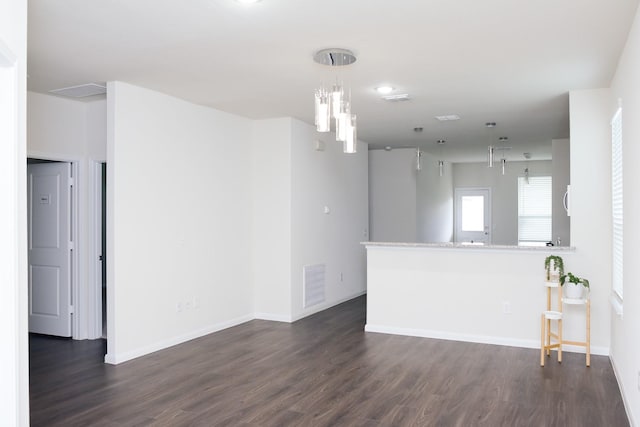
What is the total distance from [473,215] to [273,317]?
7029 millimetres

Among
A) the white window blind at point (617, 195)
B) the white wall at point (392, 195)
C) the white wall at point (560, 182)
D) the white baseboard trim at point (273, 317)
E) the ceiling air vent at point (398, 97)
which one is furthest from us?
the white wall at point (392, 195)

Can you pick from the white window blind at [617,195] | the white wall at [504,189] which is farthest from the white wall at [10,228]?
the white wall at [504,189]

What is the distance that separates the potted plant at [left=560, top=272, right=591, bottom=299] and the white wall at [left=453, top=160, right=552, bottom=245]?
7.04 metres

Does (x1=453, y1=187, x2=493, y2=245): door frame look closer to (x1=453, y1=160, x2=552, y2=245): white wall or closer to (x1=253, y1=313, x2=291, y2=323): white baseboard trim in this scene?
(x1=453, y1=160, x2=552, y2=245): white wall

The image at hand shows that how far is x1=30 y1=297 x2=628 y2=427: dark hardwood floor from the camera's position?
3463 millimetres

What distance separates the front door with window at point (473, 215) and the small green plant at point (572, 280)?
23.1 feet

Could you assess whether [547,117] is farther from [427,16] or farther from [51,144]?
[51,144]

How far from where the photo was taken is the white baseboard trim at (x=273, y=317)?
6.51 m

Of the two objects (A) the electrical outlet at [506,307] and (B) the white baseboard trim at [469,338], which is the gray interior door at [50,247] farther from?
(A) the electrical outlet at [506,307]

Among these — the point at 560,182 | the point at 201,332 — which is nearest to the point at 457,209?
the point at 560,182

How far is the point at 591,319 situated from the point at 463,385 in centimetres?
173

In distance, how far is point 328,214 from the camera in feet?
24.5

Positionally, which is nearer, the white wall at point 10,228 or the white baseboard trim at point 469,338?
the white wall at point 10,228

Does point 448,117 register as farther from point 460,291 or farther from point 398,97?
point 460,291
